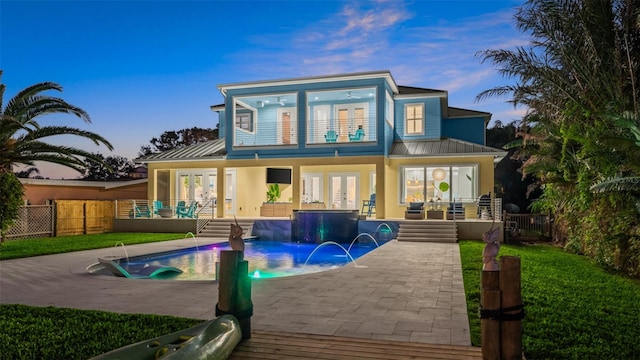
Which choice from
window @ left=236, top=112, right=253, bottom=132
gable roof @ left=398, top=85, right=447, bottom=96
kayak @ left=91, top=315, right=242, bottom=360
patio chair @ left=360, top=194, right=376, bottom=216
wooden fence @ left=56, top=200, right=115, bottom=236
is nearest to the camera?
kayak @ left=91, top=315, right=242, bottom=360

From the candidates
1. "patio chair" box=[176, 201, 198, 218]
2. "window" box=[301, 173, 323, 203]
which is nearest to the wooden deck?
"patio chair" box=[176, 201, 198, 218]

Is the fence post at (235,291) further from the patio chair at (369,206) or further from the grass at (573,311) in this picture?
the patio chair at (369,206)

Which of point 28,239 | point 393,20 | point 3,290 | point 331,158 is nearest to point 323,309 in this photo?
point 3,290

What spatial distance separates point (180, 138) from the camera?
43469 mm

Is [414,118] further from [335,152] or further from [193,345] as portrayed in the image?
[193,345]

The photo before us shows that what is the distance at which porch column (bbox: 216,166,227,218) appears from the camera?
73.6 feet

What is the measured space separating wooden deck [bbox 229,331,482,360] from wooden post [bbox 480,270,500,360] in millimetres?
270

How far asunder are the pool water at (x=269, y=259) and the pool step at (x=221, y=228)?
1.42 metres

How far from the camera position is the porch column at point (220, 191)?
883 inches

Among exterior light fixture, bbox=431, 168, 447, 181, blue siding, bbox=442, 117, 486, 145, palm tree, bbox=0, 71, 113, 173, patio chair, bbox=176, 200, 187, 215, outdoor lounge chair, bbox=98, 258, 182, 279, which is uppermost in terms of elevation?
blue siding, bbox=442, 117, 486, 145

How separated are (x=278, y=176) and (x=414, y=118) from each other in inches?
297

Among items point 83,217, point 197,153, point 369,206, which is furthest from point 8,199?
point 369,206

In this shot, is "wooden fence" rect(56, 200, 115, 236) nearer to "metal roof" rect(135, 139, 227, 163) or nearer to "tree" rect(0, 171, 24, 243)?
"metal roof" rect(135, 139, 227, 163)

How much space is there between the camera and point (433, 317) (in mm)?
6055
